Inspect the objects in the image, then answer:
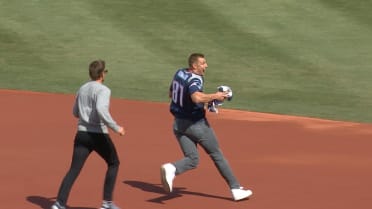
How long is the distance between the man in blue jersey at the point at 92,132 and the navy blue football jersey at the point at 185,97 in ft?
3.65

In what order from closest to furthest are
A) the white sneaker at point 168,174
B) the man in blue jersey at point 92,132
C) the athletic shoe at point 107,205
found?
the man in blue jersey at point 92,132
the athletic shoe at point 107,205
the white sneaker at point 168,174

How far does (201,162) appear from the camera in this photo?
43.2 ft

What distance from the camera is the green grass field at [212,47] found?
19344 mm

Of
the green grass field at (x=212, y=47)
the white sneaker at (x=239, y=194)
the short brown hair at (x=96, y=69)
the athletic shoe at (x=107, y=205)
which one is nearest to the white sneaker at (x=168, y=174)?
the white sneaker at (x=239, y=194)

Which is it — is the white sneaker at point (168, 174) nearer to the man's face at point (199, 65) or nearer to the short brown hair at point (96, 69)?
the man's face at point (199, 65)

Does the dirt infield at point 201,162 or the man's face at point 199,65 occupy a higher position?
the man's face at point 199,65

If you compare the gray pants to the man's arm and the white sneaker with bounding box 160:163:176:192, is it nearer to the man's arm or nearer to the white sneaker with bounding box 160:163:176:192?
the white sneaker with bounding box 160:163:176:192

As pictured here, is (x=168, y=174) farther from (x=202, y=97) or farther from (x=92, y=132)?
(x=92, y=132)

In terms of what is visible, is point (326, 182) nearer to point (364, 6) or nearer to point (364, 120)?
point (364, 120)

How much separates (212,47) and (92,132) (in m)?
12.5

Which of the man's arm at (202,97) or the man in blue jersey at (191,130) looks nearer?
the man's arm at (202,97)

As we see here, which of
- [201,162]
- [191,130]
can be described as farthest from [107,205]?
[201,162]

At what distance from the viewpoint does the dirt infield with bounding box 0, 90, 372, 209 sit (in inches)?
438

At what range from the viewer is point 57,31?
23203 millimetres
